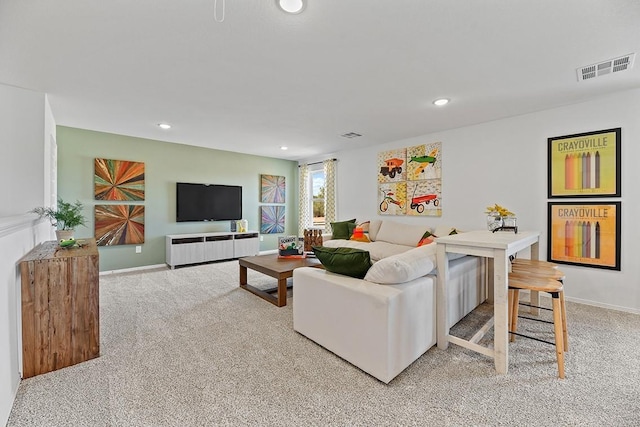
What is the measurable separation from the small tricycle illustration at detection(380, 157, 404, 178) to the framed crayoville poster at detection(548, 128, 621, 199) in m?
2.09

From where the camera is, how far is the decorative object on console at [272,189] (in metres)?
6.44

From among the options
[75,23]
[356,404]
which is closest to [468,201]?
[356,404]

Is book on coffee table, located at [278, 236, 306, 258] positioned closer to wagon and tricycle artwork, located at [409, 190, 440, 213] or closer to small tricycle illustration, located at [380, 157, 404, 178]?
wagon and tricycle artwork, located at [409, 190, 440, 213]

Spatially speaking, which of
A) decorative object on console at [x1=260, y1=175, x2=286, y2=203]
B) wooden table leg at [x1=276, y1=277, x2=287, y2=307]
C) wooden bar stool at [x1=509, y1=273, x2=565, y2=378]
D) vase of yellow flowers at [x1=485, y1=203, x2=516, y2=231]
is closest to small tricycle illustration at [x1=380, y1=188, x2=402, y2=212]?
vase of yellow flowers at [x1=485, y1=203, x2=516, y2=231]

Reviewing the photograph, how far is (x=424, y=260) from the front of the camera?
207 centimetres

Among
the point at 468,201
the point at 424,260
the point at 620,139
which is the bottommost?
the point at 424,260

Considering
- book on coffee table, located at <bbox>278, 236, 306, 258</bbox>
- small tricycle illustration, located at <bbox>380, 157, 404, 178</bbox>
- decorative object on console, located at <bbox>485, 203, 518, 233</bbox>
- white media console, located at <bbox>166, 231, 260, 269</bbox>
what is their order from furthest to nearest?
small tricycle illustration, located at <bbox>380, 157, 404, 178</bbox>
white media console, located at <bbox>166, 231, 260, 269</bbox>
book on coffee table, located at <bbox>278, 236, 306, 258</bbox>
decorative object on console, located at <bbox>485, 203, 518, 233</bbox>

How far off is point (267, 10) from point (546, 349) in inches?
122

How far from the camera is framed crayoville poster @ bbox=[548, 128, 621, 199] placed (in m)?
2.98

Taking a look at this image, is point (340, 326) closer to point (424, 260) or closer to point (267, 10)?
point (424, 260)

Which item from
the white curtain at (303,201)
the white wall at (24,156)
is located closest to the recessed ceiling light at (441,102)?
the white curtain at (303,201)

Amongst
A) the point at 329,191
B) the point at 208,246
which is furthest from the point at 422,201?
the point at 208,246

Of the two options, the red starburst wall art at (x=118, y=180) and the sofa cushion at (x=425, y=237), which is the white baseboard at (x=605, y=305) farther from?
the red starburst wall art at (x=118, y=180)

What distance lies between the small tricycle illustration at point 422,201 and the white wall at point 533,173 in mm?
133
